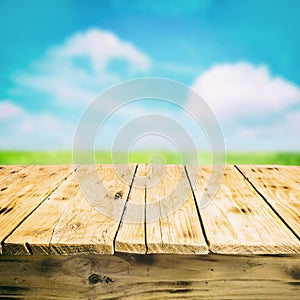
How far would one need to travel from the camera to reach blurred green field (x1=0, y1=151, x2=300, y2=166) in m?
7.31

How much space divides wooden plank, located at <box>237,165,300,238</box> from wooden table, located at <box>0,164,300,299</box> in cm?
1

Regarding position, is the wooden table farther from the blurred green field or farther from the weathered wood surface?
the blurred green field

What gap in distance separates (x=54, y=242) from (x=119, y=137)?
Result: 1.45 meters

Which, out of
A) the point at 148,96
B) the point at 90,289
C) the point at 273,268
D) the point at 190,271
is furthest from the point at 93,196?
the point at 148,96

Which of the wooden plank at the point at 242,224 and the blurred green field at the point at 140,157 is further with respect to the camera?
the blurred green field at the point at 140,157

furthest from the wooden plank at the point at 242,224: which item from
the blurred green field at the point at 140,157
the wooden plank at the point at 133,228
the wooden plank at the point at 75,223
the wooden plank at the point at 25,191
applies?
the blurred green field at the point at 140,157

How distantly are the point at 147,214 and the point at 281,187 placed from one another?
937 millimetres

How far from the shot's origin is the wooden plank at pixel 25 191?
1414 millimetres

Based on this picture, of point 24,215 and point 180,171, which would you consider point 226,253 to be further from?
point 180,171

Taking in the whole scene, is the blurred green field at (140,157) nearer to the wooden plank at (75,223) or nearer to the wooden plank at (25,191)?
the wooden plank at (25,191)

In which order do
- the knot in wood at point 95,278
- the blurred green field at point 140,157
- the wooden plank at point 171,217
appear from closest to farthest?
the wooden plank at point 171,217 → the knot in wood at point 95,278 → the blurred green field at point 140,157

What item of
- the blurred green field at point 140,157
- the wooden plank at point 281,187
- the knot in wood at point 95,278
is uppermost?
the blurred green field at point 140,157

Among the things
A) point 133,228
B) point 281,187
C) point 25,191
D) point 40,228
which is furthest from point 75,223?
point 281,187

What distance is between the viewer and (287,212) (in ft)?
4.90
